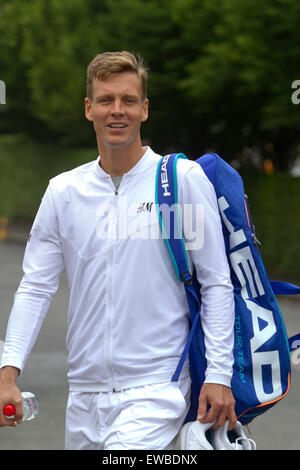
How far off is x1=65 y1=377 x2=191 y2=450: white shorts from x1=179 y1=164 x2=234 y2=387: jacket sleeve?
17cm

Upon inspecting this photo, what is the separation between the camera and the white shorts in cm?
298

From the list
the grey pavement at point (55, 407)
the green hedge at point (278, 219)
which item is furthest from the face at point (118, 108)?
the green hedge at point (278, 219)

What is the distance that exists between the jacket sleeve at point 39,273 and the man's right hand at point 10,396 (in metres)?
0.14

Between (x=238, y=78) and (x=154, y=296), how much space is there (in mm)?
13660

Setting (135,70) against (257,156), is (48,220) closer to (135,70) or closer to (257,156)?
(135,70)

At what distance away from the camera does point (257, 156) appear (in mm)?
23734

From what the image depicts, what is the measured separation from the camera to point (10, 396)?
10.3 feet

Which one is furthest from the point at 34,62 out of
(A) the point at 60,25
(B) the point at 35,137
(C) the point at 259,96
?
(C) the point at 259,96

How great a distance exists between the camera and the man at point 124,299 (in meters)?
3.03

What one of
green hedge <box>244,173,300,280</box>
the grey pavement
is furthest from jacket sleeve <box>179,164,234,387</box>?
green hedge <box>244,173,300,280</box>

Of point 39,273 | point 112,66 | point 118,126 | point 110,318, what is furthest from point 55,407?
point 112,66

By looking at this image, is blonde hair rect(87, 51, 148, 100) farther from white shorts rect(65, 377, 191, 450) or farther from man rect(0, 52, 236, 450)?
white shorts rect(65, 377, 191, 450)

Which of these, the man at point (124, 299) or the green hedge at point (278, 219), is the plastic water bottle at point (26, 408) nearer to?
the man at point (124, 299)

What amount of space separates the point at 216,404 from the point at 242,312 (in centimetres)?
34
